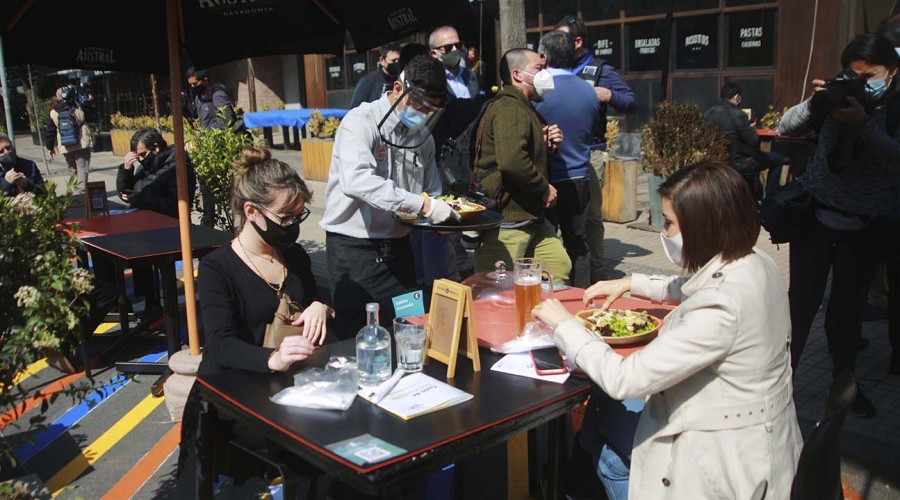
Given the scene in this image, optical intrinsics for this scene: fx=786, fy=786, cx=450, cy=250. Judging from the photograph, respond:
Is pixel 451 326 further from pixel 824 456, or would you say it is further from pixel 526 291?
pixel 824 456

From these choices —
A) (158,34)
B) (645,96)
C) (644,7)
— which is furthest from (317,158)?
(158,34)

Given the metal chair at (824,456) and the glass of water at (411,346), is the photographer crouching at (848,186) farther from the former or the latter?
the glass of water at (411,346)

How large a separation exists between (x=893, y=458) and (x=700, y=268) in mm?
2024

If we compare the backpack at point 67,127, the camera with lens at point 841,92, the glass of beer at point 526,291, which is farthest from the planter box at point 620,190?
the backpack at point 67,127

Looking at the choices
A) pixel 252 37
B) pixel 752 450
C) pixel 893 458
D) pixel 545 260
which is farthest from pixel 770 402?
pixel 252 37

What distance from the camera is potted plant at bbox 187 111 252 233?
6797mm

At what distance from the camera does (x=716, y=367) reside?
7.86 feet

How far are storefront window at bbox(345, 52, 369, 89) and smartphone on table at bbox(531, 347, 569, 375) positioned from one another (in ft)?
54.8

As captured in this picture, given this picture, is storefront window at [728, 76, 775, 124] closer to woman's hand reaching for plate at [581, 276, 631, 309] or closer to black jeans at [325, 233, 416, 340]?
black jeans at [325, 233, 416, 340]

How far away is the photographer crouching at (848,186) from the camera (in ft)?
12.5

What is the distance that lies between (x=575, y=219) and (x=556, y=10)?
9688 mm

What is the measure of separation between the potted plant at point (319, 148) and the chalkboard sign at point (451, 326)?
10.6 metres

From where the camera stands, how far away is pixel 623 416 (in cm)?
310

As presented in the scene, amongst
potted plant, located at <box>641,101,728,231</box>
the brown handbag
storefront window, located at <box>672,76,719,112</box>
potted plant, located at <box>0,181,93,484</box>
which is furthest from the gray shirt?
storefront window, located at <box>672,76,719,112</box>
